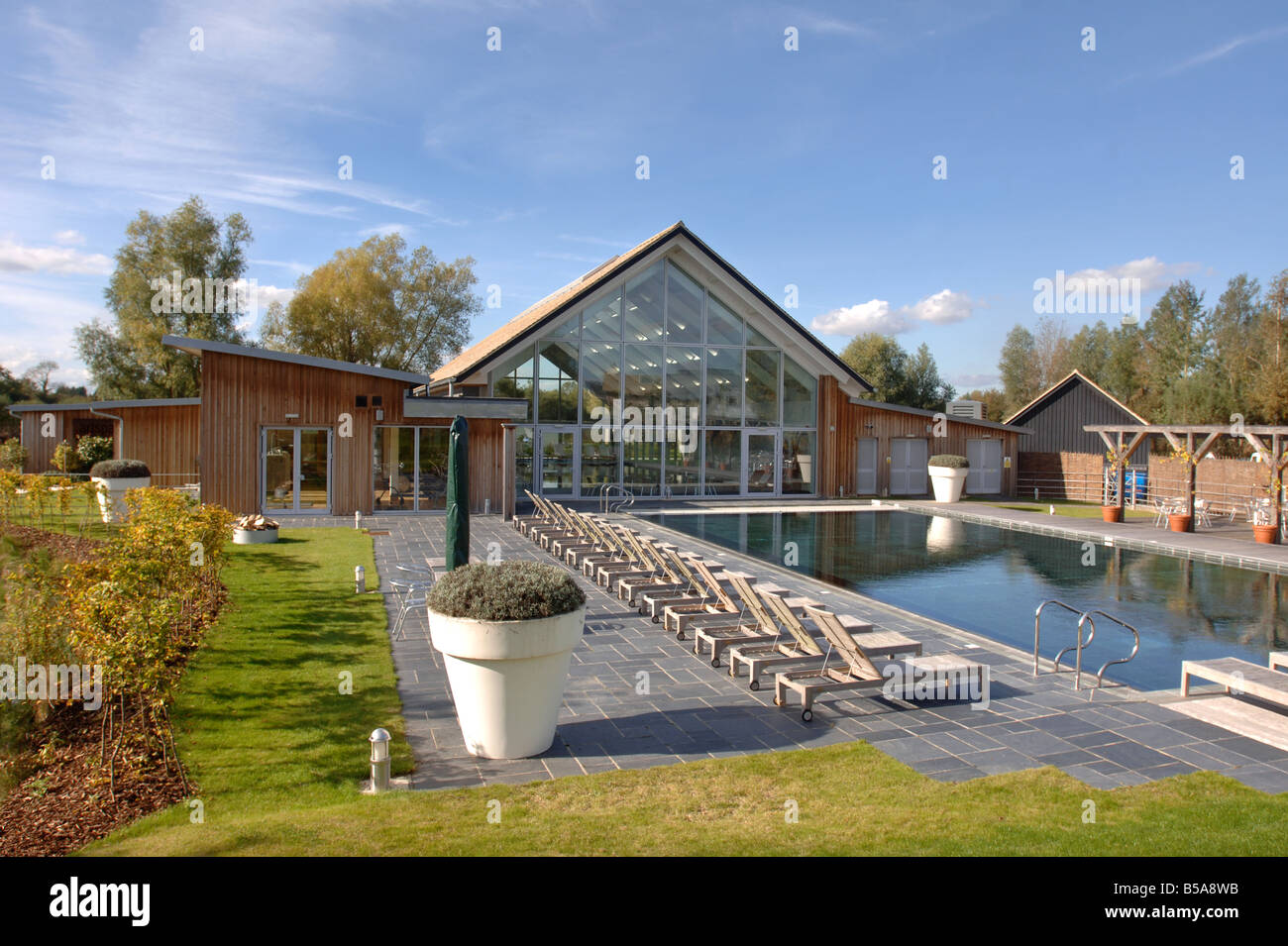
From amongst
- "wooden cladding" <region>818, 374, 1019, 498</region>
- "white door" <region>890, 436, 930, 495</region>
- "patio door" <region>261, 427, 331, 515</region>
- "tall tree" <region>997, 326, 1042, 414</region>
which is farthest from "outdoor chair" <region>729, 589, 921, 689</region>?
"tall tree" <region>997, 326, 1042, 414</region>

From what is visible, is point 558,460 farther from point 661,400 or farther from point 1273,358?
point 1273,358

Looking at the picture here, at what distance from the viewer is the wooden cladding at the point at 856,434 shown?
27.1m

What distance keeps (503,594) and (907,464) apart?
24.9 meters

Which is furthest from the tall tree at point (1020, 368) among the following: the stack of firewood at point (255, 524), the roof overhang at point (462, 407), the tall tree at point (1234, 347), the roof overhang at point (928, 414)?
the stack of firewood at point (255, 524)

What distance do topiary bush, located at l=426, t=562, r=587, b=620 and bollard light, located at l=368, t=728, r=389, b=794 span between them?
0.89m

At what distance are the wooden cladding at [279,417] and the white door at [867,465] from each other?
14263 mm

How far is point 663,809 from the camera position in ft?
15.1

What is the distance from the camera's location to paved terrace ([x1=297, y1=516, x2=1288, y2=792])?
5.45m

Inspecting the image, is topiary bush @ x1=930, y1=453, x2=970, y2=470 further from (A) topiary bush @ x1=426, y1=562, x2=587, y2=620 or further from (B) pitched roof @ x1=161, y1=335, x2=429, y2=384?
(A) topiary bush @ x1=426, y1=562, x2=587, y2=620

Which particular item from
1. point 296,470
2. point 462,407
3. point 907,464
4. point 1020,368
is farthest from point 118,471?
point 1020,368

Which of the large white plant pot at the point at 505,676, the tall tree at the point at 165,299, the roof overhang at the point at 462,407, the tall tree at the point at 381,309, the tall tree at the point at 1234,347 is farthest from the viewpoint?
the tall tree at the point at 381,309

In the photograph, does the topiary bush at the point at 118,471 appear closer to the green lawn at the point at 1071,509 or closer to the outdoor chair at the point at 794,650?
the outdoor chair at the point at 794,650

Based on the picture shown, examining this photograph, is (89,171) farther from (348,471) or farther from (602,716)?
(602,716)
